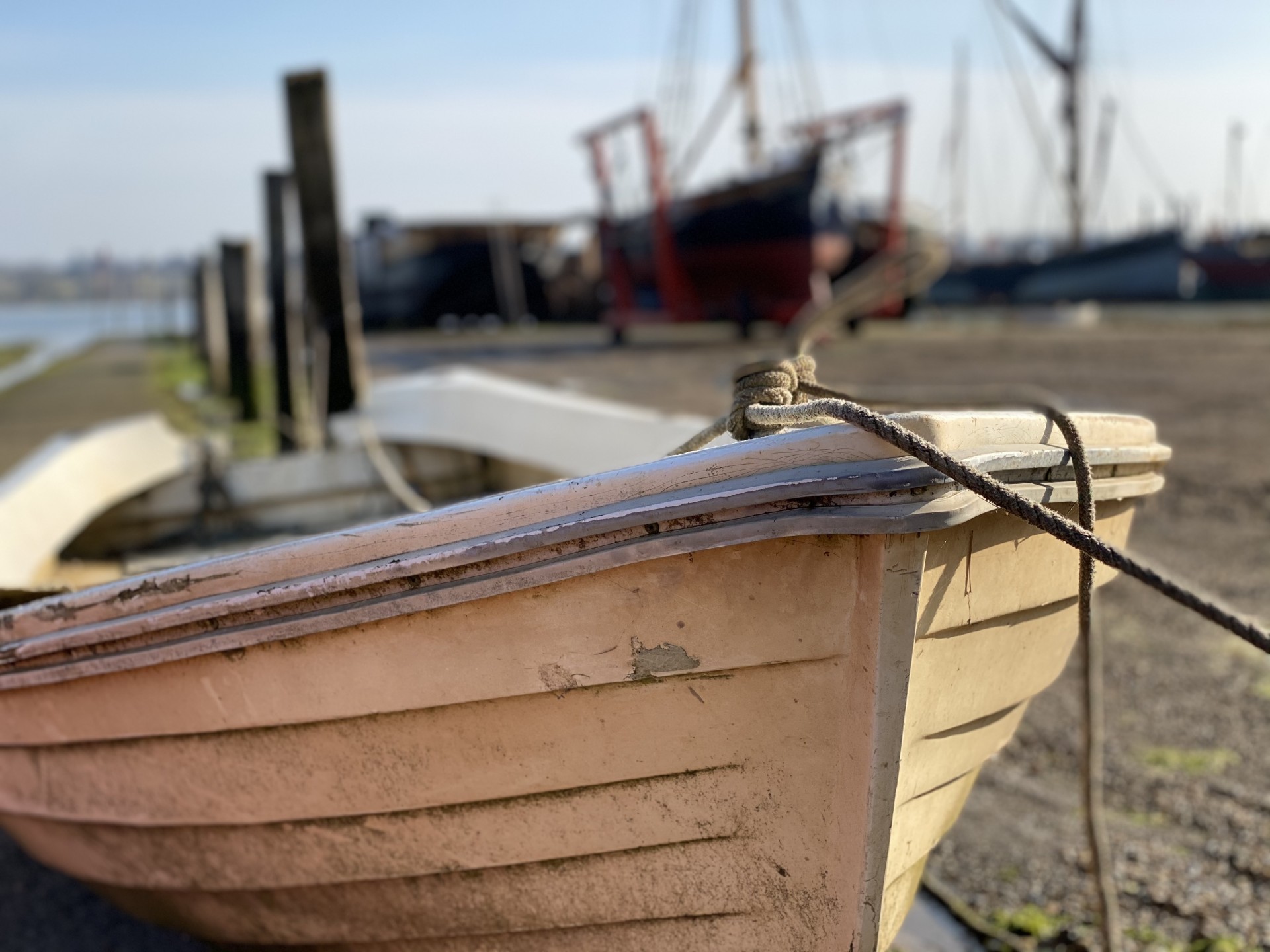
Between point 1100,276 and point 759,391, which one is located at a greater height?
point 1100,276

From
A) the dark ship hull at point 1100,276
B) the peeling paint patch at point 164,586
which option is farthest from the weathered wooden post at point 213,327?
the dark ship hull at point 1100,276

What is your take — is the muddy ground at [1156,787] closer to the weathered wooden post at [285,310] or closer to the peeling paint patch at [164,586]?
the peeling paint patch at [164,586]

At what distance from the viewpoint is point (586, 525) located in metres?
1.80

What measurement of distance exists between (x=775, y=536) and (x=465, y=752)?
2.44ft

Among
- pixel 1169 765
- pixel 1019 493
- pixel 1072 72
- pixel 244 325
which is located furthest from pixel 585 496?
pixel 1072 72

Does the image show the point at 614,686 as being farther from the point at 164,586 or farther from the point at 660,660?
the point at 164,586

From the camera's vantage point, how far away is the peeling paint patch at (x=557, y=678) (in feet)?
6.38

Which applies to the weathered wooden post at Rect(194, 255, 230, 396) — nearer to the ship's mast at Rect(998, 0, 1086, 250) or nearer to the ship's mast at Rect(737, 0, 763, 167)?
the ship's mast at Rect(737, 0, 763, 167)

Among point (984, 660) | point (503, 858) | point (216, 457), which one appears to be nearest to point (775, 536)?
point (984, 660)

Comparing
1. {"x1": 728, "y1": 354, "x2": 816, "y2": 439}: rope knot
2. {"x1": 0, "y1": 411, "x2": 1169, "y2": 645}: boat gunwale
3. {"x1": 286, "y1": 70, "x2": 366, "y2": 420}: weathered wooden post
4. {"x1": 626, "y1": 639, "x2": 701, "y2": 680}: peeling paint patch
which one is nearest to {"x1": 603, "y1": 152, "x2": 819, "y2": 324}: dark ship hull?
{"x1": 286, "y1": 70, "x2": 366, "y2": 420}: weathered wooden post

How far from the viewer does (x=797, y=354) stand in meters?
2.34

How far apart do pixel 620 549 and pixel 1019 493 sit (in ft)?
2.02

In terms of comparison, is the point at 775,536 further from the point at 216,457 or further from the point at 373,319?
the point at 373,319

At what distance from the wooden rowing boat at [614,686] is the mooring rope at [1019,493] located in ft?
0.14
